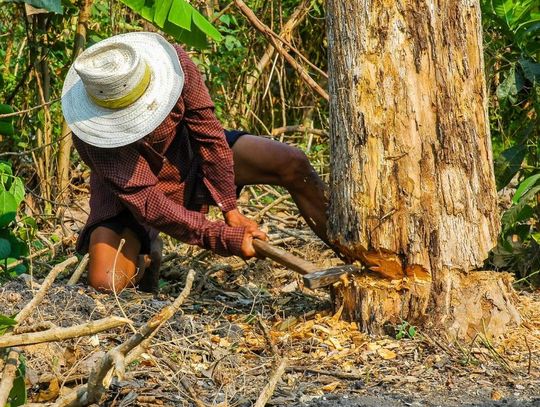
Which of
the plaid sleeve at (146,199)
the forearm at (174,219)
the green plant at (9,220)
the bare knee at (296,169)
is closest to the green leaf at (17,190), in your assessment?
the green plant at (9,220)

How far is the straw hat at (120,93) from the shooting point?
13.7 ft

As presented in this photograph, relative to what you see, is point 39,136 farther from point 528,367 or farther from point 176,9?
point 528,367

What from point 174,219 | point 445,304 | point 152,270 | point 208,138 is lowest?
point 152,270

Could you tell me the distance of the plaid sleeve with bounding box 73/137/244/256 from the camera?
14.4ft

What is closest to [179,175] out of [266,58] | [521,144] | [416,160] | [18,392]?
[416,160]

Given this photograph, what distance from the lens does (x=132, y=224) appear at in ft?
16.4

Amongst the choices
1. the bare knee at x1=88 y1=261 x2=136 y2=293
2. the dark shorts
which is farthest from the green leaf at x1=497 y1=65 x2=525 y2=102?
the bare knee at x1=88 y1=261 x2=136 y2=293

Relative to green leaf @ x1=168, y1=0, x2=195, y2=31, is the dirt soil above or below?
below

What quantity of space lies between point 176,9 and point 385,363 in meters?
2.53

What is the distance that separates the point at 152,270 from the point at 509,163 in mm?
1939

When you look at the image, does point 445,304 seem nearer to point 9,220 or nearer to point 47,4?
point 9,220

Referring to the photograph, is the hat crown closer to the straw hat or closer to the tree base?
the straw hat

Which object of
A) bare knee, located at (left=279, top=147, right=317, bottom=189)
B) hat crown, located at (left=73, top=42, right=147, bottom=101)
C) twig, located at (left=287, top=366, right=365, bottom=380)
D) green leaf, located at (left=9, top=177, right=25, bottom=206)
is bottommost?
twig, located at (left=287, top=366, right=365, bottom=380)

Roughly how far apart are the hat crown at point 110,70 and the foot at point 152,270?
1079mm
